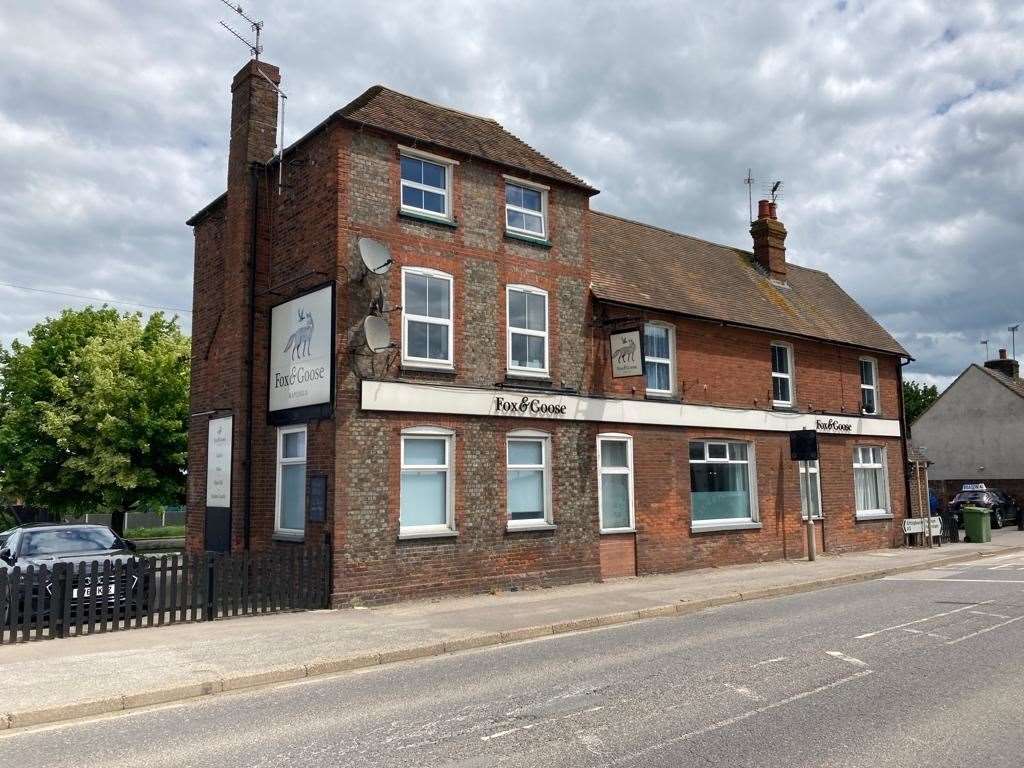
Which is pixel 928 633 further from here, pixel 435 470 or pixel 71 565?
pixel 71 565

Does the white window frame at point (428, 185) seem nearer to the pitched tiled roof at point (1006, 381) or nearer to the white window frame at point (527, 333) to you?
the white window frame at point (527, 333)

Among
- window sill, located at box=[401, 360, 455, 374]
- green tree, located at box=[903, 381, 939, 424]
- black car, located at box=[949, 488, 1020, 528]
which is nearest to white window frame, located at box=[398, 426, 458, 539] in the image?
window sill, located at box=[401, 360, 455, 374]

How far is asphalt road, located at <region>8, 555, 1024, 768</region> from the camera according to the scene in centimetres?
588

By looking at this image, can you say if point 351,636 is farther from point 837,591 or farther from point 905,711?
point 837,591

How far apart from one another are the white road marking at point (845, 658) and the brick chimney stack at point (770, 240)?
1828cm

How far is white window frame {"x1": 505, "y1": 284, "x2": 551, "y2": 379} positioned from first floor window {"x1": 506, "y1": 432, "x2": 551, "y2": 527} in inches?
Answer: 49.0

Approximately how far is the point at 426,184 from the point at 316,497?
20.7ft

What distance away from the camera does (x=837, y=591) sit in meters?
15.3

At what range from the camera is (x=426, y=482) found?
48.0 feet

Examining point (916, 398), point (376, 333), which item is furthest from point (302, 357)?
point (916, 398)

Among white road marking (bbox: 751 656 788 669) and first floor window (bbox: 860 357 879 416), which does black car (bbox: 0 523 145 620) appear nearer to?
white road marking (bbox: 751 656 788 669)

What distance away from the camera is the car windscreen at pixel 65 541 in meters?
13.4

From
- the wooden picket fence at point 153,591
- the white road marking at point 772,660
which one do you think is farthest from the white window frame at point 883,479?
the wooden picket fence at point 153,591

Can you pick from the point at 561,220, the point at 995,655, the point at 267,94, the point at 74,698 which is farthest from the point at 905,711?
the point at 267,94
